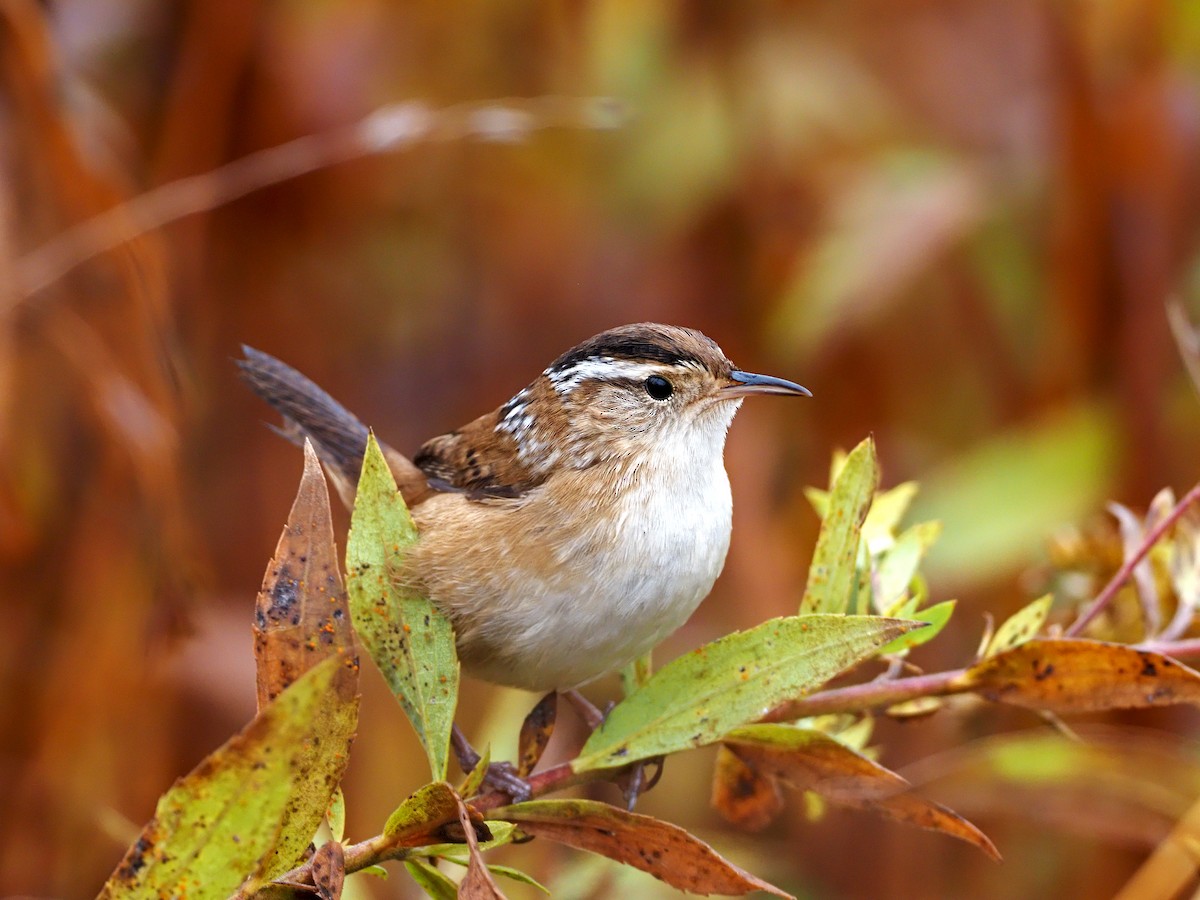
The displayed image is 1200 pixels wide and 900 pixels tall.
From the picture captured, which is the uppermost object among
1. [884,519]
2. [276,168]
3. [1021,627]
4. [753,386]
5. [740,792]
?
[276,168]

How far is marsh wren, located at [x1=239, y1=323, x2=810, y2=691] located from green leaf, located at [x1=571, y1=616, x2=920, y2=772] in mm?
445

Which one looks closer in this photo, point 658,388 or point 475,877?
point 475,877

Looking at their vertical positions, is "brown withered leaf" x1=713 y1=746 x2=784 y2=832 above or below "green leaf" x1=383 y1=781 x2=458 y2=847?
below

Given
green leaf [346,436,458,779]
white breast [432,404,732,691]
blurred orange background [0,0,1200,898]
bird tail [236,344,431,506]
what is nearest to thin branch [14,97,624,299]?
blurred orange background [0,0,1200,898]

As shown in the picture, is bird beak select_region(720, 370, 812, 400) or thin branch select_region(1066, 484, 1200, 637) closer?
thin branch select_region(1066, 484, 1200, 637)

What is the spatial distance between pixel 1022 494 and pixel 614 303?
4.34ft

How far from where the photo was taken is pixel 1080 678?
1.50 meters

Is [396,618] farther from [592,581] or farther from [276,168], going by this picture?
[276,168]

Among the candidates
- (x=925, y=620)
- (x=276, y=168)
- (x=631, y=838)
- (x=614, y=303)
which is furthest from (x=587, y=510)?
(x=614, y=303)

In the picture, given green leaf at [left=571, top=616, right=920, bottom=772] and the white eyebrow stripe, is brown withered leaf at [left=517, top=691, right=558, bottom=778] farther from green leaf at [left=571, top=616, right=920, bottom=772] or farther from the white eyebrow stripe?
the white eyebrow stripe

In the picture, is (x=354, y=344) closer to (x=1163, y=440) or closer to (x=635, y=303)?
(x=635, y=303)

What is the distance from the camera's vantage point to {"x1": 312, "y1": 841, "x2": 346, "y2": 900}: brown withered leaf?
114 centimetres

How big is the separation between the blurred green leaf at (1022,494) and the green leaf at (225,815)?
2.30 metres

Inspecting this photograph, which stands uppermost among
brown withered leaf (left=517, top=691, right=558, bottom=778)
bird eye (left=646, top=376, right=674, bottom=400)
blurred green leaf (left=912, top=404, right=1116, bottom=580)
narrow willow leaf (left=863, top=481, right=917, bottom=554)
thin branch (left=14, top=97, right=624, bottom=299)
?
thin branch (left=14, top=97, right=624, bottom=299)
